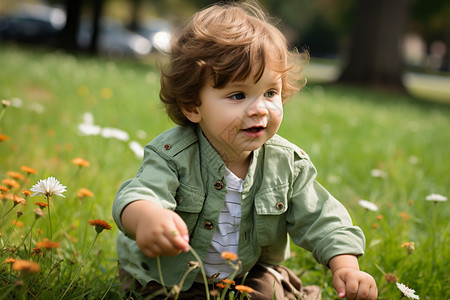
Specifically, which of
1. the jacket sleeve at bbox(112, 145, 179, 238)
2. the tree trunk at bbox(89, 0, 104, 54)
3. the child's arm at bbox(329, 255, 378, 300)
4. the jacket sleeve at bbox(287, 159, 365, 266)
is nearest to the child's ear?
the jacket sleeve at bbox(112, 145, 179, 238)

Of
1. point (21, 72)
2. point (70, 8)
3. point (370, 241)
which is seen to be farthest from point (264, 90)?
point (70, 8)

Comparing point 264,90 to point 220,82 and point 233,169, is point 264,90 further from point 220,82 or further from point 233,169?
point 233,169

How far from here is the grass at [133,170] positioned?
1993 millimetres

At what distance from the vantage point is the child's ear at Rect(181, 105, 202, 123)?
1.76 metres

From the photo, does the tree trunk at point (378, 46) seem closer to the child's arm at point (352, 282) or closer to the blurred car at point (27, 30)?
the blurred car at point (27, 30)

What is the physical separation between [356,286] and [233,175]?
1.81 ft

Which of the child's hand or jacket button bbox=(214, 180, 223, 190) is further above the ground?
jacket button bbox=(214, 180, 223, 190)

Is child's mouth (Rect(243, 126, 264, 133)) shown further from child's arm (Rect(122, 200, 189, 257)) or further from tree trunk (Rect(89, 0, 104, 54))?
tree trunk (Rect(89, 0, 104, 54))

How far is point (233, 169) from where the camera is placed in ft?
6.00

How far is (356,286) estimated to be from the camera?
152cm

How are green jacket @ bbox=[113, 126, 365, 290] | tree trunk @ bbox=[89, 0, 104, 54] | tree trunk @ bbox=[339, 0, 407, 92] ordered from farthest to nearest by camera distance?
1. tree trunk @ bbox=[89, 0, 104, 54]
2. tree trunk @ bbox=[339, 0, 407, 92]
3. green jacket @ bbox=[113, 126, 365, 290]

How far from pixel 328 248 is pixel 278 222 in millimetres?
220

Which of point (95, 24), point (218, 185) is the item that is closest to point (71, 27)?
point (95, 24)

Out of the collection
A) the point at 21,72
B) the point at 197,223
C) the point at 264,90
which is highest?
the point at 264,90
